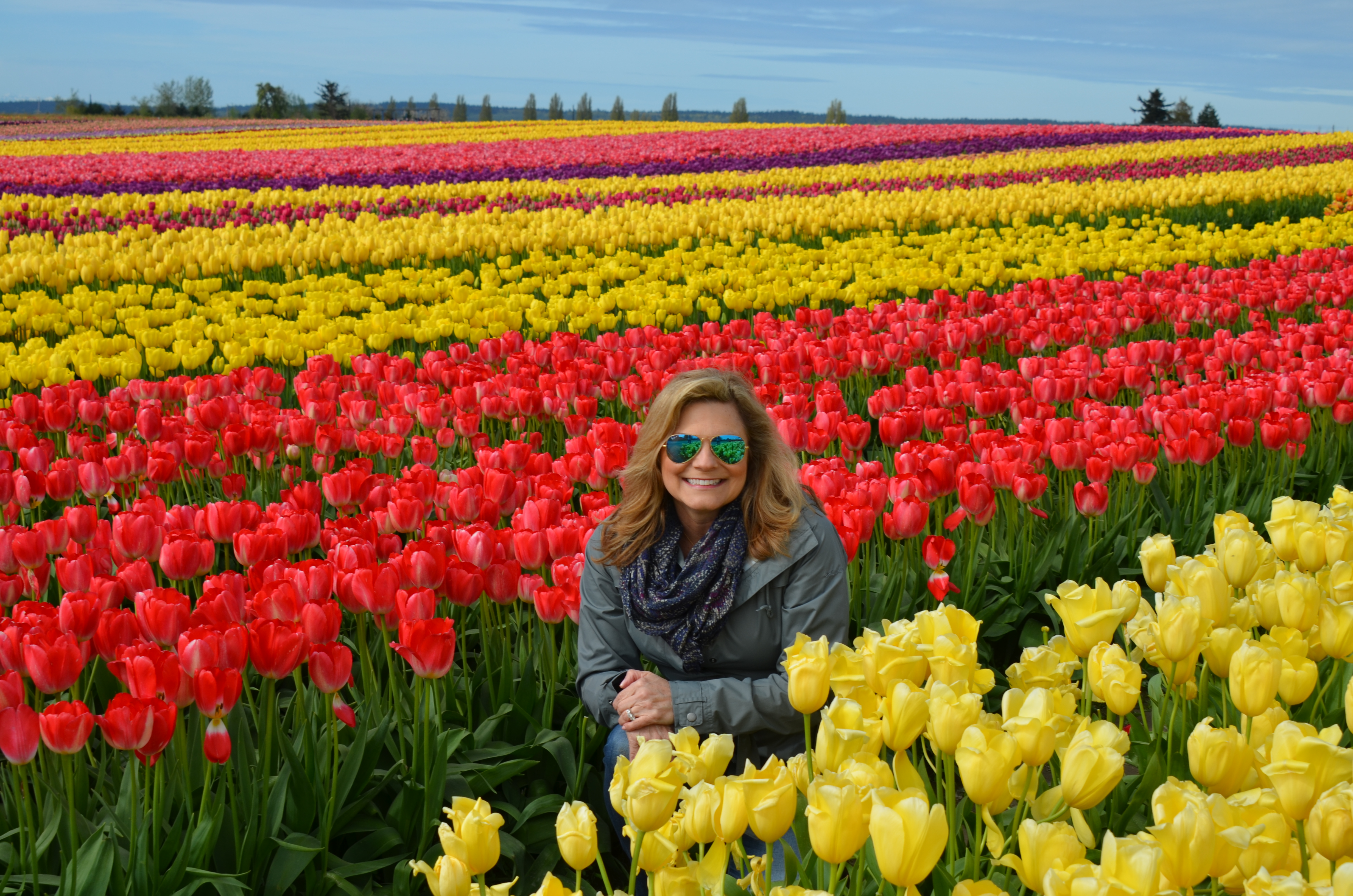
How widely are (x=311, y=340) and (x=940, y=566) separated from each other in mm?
4495

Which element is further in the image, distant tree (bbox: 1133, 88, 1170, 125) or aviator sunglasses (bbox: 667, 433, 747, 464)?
distant tree (bbox: 1133, 88, 1170, 125)

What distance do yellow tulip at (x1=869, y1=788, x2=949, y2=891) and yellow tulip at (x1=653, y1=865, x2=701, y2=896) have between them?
0.26 m

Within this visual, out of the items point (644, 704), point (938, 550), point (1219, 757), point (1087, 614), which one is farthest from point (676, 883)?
point (938, 550)

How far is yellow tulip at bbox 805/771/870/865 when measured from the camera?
1.25m

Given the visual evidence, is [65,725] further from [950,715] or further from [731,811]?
[950,715]

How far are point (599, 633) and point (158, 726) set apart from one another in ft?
3.67

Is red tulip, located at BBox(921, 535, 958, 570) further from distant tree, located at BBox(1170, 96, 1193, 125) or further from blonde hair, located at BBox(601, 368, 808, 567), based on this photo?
distant tree, located at BBox(1170, 96, 1193, 125)

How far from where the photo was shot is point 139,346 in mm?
7719

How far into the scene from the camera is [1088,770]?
1389 millimetres

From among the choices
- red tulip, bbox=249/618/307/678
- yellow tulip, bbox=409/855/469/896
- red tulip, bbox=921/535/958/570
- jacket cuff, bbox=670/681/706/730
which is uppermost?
yellow tulip, bbox=409/855/469/896

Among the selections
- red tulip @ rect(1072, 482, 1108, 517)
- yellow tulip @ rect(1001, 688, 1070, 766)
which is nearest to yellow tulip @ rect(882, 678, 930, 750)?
yellow tulip @ rect(1001, 688, 1070, 766)

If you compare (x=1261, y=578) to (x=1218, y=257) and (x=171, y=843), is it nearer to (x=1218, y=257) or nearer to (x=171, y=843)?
(x=171, y=843)

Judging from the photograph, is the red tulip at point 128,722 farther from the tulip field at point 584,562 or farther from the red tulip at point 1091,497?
the red tulip at point 1091,497

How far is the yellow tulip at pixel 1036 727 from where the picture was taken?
1443 mm
